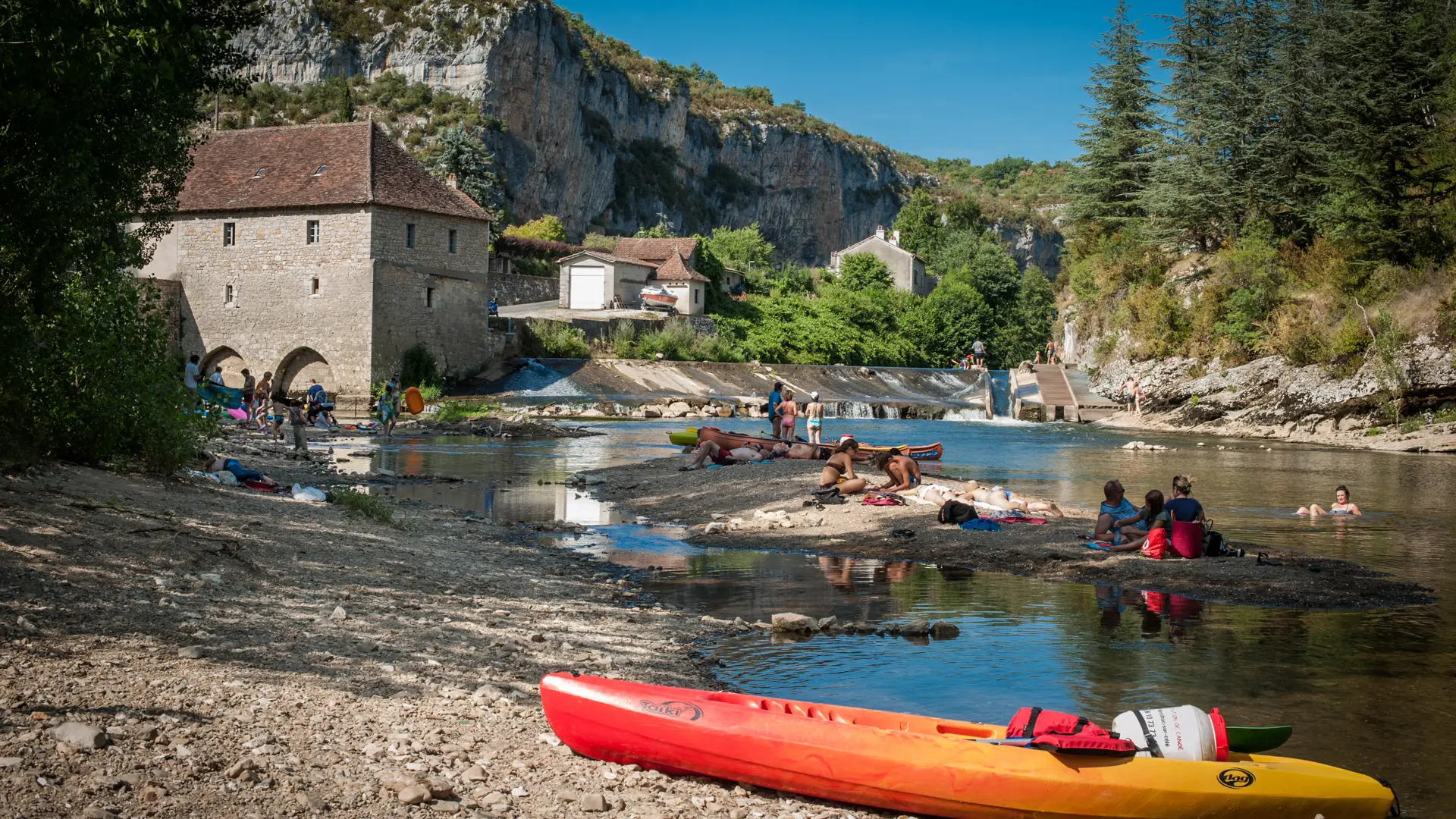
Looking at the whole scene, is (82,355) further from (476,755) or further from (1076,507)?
(1076,507)

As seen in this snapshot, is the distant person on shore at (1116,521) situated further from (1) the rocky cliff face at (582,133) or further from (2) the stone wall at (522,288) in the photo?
(1) the rocky cliff face at (582,133)

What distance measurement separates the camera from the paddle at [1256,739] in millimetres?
6305

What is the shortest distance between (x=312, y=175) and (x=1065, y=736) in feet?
145

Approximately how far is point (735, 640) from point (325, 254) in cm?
3841

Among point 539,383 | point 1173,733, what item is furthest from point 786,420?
point 539,383

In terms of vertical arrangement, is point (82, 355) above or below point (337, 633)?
above

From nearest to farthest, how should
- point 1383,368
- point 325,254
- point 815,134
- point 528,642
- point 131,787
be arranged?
point 131,787 < point 528,642 < point 1383,368 < point 325,254 < point 815,134

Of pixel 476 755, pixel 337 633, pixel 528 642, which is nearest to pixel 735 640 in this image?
pixel 528 642

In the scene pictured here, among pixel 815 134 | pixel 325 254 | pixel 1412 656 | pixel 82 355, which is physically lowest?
pixel 1412 656

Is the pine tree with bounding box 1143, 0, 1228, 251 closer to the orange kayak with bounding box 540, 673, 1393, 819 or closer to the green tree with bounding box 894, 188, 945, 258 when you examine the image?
the orange kayak with bounding box 540, 673, 1393, 819

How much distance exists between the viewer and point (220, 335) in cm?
4550

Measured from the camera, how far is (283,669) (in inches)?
260

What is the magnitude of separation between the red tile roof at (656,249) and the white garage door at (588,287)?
5417 mm

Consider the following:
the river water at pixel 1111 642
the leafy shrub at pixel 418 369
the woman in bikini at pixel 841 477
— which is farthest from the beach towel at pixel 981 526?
the leafy shrub at pixel 418 369
